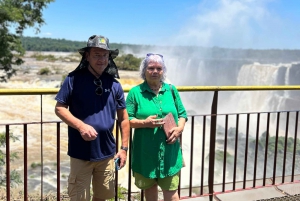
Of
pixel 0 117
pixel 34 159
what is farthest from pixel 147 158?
pixel 0 117

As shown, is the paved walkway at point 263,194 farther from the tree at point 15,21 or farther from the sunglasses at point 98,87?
the tree at point 15,21

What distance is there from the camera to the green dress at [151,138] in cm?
252

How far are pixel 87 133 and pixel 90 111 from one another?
18 cm

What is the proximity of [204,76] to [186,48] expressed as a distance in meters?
38.5

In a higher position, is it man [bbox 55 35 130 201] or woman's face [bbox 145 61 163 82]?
woman's face [bbox 145 61 163 82]

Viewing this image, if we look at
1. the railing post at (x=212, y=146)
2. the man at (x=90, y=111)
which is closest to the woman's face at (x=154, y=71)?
the man at (x=90, y=111)

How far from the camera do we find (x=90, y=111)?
2.24 meters

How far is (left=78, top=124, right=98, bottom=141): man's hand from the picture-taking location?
213 cm

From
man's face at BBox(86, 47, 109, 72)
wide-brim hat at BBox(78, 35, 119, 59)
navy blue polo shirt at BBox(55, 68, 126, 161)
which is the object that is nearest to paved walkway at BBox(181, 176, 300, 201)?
navy blue polo shirt at BBox(55, 68, 126, 161)

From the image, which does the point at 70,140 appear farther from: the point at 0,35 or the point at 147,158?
the point at 0,35

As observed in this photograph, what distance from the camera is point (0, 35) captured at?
34.9 ft

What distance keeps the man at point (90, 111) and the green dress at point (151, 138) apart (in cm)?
17

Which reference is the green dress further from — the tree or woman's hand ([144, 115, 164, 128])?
the tree

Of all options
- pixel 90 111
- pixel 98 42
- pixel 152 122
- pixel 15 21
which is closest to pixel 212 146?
pixel 152 122
